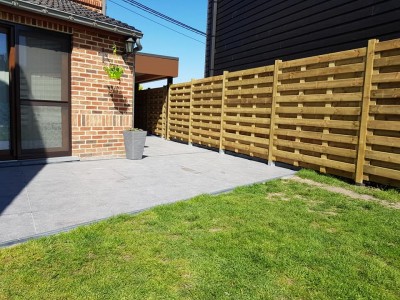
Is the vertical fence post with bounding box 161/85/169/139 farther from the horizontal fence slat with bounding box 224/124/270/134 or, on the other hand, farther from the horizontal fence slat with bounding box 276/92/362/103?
the horizontal fence slat with bounding box 276/92/362/103

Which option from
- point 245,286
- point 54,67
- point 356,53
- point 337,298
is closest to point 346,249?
point 337,298

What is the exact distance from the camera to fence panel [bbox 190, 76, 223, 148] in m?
9.00

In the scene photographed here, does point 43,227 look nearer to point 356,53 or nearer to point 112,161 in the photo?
point 112,161

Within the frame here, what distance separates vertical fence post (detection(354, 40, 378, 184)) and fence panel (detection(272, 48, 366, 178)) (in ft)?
0.30

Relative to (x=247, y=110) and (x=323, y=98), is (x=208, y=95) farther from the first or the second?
(x=323, y=98)

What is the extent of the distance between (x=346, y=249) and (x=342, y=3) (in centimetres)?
644

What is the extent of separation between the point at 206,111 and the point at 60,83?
4.49 m

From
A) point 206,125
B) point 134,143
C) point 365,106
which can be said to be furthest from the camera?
point 206,125

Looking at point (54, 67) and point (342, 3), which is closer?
point (54, 67)

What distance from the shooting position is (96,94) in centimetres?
663

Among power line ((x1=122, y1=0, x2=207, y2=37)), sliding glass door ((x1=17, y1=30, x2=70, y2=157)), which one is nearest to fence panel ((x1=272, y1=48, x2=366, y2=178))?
sliding glass door ((x1=17, y1=30, x2=70, y2=157))

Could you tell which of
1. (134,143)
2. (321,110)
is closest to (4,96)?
(134,143)

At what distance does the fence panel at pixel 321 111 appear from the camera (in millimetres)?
5148

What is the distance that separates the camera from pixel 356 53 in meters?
5.07
